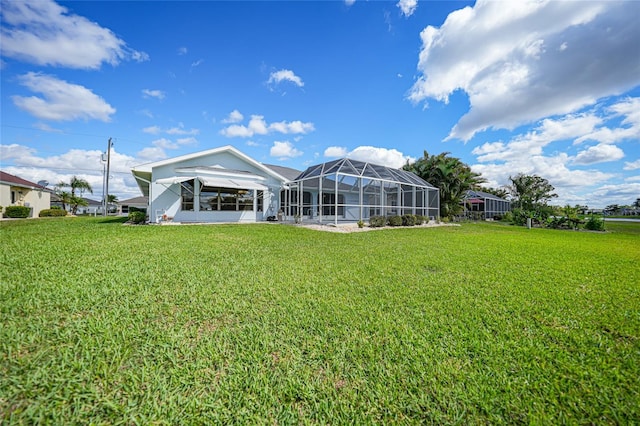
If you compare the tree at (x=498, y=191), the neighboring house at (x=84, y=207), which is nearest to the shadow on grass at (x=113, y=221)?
the neighboring house at (x=84, y=207)

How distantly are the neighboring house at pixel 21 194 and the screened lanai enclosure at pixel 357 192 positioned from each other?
26.9 m

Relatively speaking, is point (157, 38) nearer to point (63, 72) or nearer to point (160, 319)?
point (63, 72)

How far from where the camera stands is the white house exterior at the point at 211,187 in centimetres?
1557

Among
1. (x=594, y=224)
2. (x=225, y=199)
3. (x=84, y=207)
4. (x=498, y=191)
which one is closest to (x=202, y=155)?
(x=225, y=199)

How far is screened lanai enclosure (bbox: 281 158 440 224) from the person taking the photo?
54.5ft

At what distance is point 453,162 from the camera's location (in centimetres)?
2389

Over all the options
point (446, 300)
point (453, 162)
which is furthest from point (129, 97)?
point (453, 162)

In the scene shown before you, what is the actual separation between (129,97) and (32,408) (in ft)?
75.8

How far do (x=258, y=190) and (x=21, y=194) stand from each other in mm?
27845

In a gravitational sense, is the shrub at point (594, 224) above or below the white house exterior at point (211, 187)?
below

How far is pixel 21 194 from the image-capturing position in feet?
80.4

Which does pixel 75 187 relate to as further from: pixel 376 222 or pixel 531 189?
pixel 531 189

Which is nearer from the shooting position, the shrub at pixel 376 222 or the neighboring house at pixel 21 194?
the shrub at pixel 376 222

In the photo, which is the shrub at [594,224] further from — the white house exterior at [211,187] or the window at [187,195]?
the window at [187,195]
